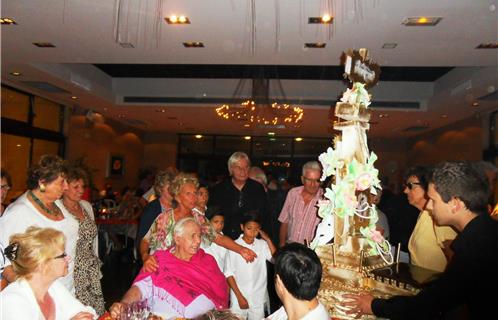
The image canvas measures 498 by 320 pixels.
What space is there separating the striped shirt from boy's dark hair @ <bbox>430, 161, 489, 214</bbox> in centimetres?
228

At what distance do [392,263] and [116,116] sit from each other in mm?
11154

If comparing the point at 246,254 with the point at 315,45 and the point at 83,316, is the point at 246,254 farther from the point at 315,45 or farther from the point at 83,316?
the point at 315,45

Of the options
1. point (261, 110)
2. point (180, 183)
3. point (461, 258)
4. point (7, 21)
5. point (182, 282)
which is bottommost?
point (182, 282)

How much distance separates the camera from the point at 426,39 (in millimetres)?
4941

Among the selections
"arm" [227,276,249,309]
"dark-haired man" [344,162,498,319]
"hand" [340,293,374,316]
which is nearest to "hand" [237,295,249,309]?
"arm" [227,276,249,309]

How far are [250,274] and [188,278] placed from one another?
904mm

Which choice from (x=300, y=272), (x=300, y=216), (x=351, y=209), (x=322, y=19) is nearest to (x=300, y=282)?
(x=300, y=272)

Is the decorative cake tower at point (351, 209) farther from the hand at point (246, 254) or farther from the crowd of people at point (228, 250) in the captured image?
the hand at point (246, 254)

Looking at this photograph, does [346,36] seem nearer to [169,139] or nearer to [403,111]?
[403,111]

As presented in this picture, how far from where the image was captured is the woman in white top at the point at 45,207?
2.58 meters

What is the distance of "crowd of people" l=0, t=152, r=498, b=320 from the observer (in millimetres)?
1697

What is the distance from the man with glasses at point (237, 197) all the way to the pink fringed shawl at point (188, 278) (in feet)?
4.07

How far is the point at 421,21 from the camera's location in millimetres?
4371

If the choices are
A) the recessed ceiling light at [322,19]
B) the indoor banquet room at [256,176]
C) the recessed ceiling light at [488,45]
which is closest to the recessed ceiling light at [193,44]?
the indoor banquet room at [256,176]
